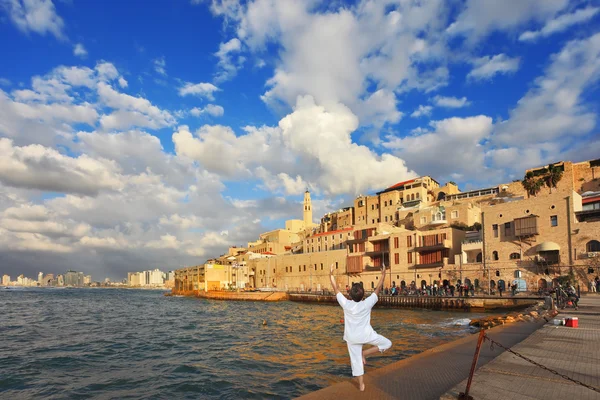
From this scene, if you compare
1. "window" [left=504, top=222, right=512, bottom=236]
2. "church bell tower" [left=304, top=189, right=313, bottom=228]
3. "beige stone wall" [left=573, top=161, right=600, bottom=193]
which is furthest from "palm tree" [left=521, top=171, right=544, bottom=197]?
"church bell tower" [left=304, top=189, right=313, bottom=228]

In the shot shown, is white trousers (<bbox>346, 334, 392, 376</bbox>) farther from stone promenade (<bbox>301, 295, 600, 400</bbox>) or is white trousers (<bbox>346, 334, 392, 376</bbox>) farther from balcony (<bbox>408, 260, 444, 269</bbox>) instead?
balcony (<bbox>408, 260, 444, 269</bbox>)

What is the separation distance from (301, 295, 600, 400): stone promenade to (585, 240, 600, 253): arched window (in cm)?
3028

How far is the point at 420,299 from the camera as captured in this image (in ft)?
145

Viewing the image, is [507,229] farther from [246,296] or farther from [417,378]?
[246,296]

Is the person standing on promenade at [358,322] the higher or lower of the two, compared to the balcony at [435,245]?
lower

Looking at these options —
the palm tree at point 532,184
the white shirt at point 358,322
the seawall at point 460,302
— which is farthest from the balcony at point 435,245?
the white shirt at point 358,322

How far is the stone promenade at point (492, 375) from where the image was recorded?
6812mm

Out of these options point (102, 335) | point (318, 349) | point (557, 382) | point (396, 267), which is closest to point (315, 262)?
point (396, 267)

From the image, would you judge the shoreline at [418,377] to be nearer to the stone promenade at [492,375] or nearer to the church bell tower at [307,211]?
the stone promenade at [492,375]

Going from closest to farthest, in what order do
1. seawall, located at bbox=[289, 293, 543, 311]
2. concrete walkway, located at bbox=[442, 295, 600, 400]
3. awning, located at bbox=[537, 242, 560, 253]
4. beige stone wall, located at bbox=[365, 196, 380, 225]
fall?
concrete walkway, located at bbox=[442, 295, 600, 400], seawall, located at bbox=[289, 293, 543, 311], awning, located at bbox=[537, 242, 560, 253], beige stone wall, located at bbox=[365, 196, 380, 225]

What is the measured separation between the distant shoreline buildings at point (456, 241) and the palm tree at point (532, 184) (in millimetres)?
145

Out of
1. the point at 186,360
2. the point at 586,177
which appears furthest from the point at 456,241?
the point at 186,360

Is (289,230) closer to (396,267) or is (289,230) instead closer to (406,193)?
(406,193)

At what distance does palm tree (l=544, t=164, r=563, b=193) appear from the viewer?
5588 centimetres
